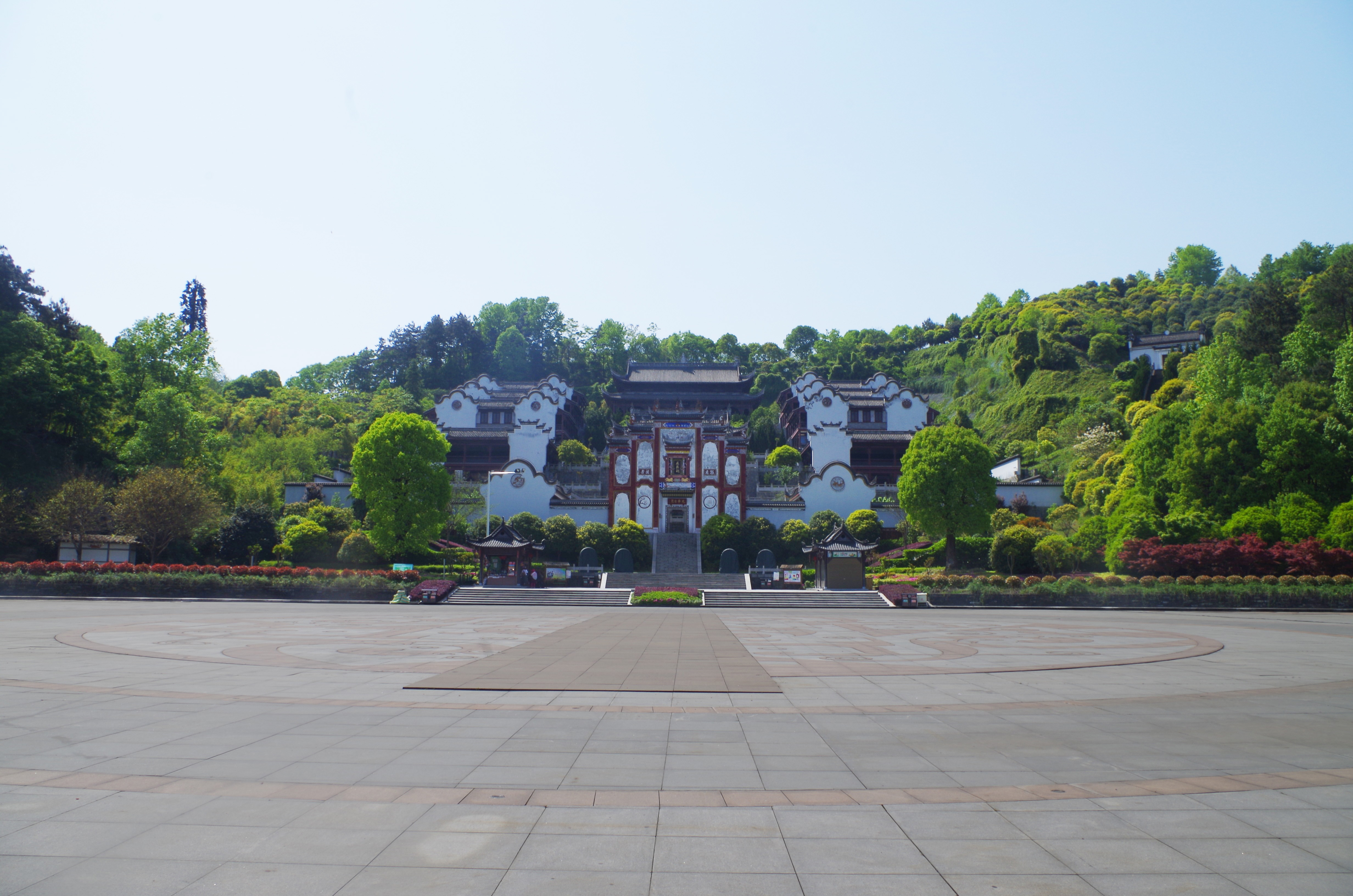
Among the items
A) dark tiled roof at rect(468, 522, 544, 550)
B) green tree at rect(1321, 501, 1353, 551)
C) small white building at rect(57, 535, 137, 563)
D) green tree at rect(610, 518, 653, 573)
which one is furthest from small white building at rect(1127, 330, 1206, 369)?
small white building at rect(57, 535, 137, 563)

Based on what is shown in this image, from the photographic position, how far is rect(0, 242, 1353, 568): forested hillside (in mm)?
41250

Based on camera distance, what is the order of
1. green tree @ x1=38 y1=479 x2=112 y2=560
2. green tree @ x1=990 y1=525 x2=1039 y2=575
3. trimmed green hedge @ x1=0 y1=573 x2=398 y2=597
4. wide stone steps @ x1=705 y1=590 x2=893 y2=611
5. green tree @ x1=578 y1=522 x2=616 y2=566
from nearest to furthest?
trimmed green hedge @ x1=0 y1=573 x2=398 y2=597 → wide stone steps @ x1=705 y1=590 x2=893 y2=611 → green tree @ x1=38 y1=479 x2=112 y2=560 → green tree @ x1=990 y1=525 x2=1039 y2=575 → green tree @ x1=578 y1=522 x2=616 y2=566

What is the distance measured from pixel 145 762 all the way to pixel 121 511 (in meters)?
42.5

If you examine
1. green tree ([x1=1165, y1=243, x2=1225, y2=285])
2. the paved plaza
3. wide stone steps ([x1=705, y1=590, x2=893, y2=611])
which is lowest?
wide stone steps ([x1=705, y1=590, x2=893, y2=611])

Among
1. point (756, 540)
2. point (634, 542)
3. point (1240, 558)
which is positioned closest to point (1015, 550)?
point (1240, 558)

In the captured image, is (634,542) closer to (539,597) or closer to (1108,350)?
(539,597)

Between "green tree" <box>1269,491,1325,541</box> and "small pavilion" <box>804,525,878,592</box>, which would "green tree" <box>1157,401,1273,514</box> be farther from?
"small pavilion" <box>804,525,878,592</box>

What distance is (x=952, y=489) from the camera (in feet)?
152

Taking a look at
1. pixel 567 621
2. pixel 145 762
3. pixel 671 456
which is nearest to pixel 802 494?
pixel 671 456

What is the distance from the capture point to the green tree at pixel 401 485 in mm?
46625

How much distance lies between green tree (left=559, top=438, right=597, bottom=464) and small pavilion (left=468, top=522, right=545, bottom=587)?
21797mm

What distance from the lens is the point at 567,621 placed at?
25.7 metres

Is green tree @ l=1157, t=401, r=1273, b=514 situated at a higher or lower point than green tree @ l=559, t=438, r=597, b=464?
lower

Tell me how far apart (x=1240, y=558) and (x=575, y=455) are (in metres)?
46.0
